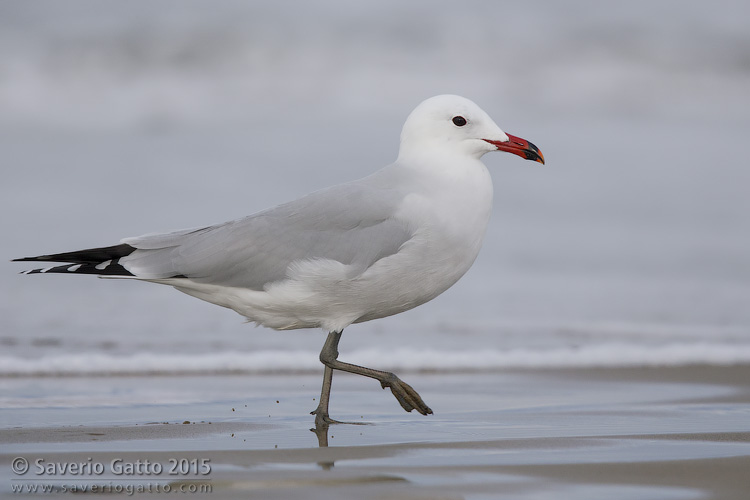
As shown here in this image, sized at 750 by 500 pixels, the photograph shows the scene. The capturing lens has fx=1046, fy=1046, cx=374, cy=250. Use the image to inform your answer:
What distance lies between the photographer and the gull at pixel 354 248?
4.72m

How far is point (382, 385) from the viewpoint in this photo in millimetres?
4895

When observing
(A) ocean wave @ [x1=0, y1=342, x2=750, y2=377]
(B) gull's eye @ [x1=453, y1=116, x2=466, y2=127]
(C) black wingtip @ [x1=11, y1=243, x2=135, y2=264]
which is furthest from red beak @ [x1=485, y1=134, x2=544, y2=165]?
(A) ocean wave @ [x1=0, y1=342, x2=750, y2=377]

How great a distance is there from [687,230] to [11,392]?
751 cm

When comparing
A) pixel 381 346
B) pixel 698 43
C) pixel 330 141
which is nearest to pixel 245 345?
pixel 381 346

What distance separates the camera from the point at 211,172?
1251 centimetres

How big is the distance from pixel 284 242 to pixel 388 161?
8.14 meters

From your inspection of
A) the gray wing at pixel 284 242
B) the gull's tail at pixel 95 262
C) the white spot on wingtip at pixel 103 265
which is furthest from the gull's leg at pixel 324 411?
the white spot on wingtip at pixel 103 265

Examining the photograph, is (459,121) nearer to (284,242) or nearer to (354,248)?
(354,248)

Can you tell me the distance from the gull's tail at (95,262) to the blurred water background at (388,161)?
5.18 feet

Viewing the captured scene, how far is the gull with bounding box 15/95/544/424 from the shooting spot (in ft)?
15.5

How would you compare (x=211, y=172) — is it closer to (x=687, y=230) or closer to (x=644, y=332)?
(x=687, y=230)

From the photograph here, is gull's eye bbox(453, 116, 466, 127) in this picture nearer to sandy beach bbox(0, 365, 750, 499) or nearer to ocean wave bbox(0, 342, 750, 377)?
sandy beach bbox(0, 365, 750, 499)

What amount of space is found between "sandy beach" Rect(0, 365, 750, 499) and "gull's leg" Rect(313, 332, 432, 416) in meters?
0.09

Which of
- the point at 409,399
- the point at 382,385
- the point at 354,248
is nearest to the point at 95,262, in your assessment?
the point at 354,248
